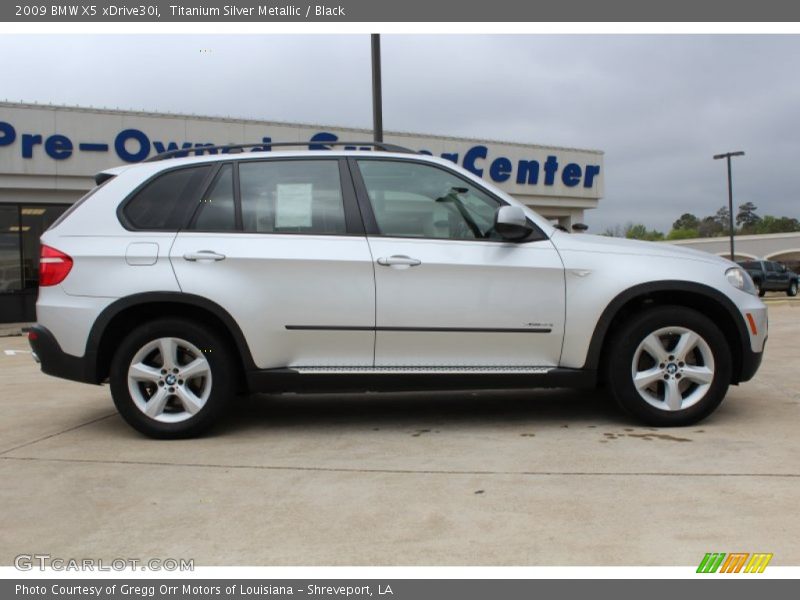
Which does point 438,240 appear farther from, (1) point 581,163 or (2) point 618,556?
(1) point 581,163

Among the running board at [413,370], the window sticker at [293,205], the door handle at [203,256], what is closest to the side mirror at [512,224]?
the running board at [413,370]

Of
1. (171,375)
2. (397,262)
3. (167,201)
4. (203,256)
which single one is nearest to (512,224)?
(397,262)

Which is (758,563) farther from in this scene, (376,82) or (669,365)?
(376,82)

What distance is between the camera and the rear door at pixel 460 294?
14.4ft

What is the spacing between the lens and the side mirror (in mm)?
4301

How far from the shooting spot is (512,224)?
435 centimetres

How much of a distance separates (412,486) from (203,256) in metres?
1.97

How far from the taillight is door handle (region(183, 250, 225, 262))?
0.76 m

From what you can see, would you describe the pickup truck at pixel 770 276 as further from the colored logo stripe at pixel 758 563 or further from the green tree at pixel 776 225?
the green tree at pixel 776 225
